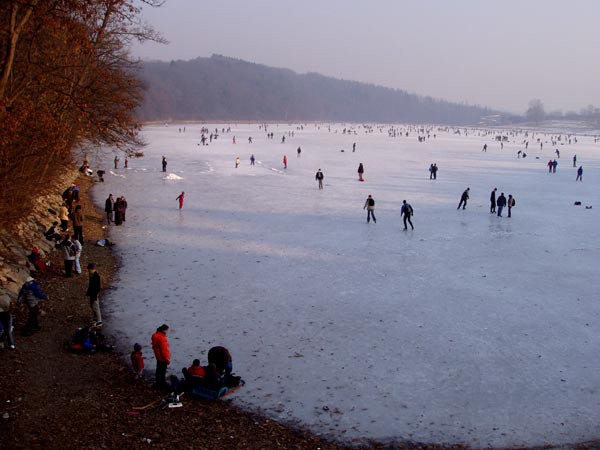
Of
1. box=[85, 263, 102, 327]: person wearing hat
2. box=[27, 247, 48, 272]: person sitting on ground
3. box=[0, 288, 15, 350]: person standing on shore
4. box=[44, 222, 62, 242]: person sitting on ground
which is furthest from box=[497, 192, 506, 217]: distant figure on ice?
box=[0, 288, 15, 350]: person standing on shore

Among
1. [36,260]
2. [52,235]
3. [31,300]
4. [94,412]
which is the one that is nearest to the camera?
[94,412]

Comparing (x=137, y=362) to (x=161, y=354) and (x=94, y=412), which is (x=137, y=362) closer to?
(x=161, y=354)

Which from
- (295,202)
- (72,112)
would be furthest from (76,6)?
(295,202)

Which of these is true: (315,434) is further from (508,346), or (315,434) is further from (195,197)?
(195,197)

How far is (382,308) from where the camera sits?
1097cm

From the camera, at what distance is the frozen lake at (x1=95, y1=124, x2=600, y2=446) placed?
728 centimetres

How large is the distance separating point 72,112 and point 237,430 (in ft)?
42.6

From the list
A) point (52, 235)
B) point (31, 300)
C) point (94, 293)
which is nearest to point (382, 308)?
point (94, 293)

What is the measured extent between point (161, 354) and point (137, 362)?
56 centimetres

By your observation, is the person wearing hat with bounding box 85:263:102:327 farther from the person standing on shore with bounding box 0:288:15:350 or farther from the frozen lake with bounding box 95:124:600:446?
the person standing on shore with bounding box 0:288:15:350

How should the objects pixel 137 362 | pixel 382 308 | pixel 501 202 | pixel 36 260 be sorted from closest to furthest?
pixel 137 362 → pixel 382 308 → pixel 36 260 → pixel 501 202

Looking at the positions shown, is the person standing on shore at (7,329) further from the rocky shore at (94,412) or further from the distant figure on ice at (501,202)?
the distant figure on ice at (501,202)

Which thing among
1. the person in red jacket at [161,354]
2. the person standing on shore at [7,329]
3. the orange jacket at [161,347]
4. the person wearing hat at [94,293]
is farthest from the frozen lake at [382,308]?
the person standing on shore at [7,329]

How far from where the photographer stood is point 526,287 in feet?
41.1
